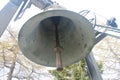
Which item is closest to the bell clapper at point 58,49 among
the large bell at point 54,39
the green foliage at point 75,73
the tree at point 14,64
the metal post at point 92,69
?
the large bell at point 54,39

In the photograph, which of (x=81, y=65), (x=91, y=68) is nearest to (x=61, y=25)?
(x=91, y=68)

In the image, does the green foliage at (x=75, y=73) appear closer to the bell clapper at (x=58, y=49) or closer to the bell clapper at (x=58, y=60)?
the bell clapper at (x=58, y=49)

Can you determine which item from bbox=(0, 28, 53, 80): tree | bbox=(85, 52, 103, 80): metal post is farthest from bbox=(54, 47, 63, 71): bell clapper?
bbox=(0, 28, 53, 80): tree

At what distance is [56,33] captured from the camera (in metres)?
2.08

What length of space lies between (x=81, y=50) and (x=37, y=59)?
14.5 inches

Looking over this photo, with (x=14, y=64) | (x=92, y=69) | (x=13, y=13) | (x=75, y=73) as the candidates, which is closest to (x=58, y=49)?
(x=13, y=13)

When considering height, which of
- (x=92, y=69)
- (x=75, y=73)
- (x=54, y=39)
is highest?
(x=54, y=39)

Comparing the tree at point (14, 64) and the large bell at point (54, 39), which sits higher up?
the large bell at point (54, 39)

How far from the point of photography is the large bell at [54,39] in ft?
5.93

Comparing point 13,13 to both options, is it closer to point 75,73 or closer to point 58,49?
point 58,49

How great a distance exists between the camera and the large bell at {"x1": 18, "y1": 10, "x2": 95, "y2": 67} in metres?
1.81

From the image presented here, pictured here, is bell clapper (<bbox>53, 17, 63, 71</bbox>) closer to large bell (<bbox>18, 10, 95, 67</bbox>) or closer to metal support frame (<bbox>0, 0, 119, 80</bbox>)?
large bell (<bbox>18, 10, 95, 67</bbox>)

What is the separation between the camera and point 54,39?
2.11m

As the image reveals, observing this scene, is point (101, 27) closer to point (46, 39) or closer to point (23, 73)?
point (46, 39)
